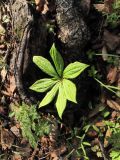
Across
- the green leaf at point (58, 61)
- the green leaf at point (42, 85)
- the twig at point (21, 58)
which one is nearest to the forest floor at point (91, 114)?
the twig at point (21, 58)

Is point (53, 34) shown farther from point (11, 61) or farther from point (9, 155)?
point (9, 155)

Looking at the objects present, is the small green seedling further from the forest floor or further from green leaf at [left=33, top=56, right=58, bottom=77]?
the forest floor

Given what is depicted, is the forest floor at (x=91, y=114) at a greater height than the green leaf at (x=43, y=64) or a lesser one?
lesser

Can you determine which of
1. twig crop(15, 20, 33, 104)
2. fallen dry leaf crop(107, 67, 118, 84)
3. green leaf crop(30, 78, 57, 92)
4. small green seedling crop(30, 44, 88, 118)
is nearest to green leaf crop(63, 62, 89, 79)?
small green seedling crop(30, 44, 88, 118)

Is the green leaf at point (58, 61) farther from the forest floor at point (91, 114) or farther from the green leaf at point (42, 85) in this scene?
the forest floor at point (91, 114)

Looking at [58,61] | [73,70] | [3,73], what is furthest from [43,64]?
[3,73]

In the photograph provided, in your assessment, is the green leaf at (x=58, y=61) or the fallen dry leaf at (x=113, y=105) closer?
the green leaf at (x=58, y=61)

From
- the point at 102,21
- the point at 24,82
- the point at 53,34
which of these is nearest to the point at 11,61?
the point at 24,82
